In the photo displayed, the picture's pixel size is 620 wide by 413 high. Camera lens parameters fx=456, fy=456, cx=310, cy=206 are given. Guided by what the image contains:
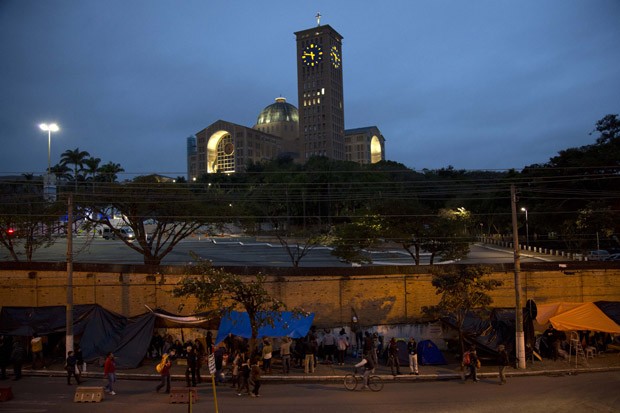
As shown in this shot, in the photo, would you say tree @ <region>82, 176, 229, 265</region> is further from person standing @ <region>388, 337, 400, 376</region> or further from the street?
person standing @ <region>388, 337, 400, 376</region>

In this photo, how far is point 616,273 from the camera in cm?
2200

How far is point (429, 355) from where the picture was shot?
59.9ft

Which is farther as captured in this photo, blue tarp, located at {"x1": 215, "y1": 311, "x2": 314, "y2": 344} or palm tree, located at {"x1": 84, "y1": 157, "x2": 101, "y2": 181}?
palm tree, located at {"x1": 84, "y1": 157, "x2": 101, "y2": 181}

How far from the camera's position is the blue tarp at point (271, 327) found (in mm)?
17266

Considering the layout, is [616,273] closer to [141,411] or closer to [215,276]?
[215,276]

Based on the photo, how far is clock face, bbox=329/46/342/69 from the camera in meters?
142

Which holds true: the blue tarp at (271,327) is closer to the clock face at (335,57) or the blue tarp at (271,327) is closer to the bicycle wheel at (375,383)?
the bicycle wheel at (375,383)

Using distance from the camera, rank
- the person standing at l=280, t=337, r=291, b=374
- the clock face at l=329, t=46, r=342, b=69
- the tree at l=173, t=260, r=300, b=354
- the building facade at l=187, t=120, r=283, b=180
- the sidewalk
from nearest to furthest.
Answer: the tree at l=173, t=260, r=300, b=354, the sidewalk, the person standing at l=280, t=337, r=291, b=374, the building facade at l=187, t=120, r=283, b=180, the clock face at l=329, t=46, r=342, b=69

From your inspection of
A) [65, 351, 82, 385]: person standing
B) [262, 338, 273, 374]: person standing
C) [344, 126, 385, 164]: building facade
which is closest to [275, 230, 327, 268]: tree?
[262, 338, 273, 374]: person standing

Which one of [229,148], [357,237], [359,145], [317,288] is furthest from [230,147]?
[317,288]

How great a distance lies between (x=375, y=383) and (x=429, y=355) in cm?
386

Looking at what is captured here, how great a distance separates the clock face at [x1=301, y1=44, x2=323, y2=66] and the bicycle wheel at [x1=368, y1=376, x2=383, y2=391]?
13588 cm

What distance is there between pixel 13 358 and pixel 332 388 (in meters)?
11.5

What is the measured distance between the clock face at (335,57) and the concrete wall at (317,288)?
129588mm
